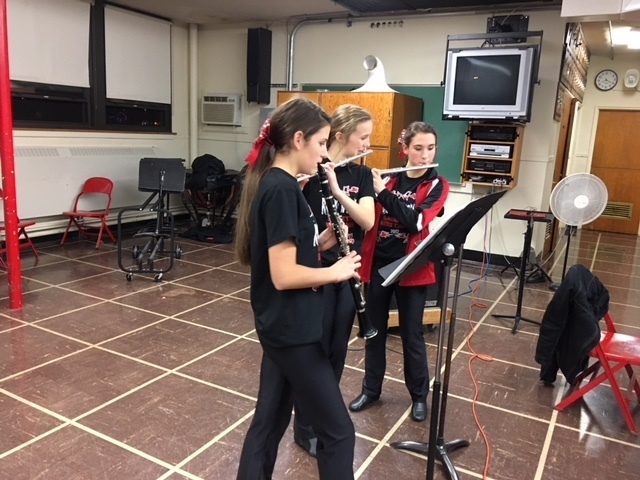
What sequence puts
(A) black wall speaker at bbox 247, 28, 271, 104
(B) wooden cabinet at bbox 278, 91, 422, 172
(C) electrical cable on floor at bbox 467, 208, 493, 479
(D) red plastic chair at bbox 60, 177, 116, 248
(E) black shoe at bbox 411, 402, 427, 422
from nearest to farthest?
(C) electrical cable on floor at bbox 467, 208, 493, 479
(E) black shoe at bbox 411, 402, 427, 422
(B) wooden cabinet at bbox 278, 91, 422, 172
(D) red plastic chair at bbox 60, 177, 116, 248
(A) black wall speaker at bbox 247, 28, 271, 104

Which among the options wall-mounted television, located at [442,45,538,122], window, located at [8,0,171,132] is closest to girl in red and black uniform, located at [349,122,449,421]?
wall-mounted television, located at [442,45,538,122]

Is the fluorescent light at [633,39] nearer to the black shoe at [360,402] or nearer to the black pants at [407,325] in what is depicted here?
the black pants at [407,325]

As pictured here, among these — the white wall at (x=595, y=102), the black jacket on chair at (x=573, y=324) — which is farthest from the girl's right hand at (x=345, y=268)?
the white wall at (x=595, y=102)

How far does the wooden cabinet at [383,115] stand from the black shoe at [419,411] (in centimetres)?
310

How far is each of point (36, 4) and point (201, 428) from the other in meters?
5.07

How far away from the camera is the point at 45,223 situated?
19.3 feet

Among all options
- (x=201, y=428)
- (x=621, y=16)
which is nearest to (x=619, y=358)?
(x=201, y=428)

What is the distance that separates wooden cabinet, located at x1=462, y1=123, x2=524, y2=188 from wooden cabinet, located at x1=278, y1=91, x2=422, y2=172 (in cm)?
72

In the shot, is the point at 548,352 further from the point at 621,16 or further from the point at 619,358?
the point at 621,16

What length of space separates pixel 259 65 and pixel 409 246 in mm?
5095

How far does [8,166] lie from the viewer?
3.72m

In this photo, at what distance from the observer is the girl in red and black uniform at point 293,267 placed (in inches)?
55.4

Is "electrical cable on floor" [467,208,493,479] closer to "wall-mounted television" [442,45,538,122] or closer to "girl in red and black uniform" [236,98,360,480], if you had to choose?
"girl in red and black uniform" [236,98,360,480]

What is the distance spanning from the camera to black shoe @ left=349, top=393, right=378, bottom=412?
2.65 metres
